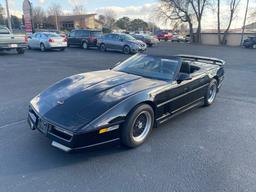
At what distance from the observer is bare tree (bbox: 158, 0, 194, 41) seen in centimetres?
3804

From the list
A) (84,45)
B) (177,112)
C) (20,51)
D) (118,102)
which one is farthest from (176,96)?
(84,45)

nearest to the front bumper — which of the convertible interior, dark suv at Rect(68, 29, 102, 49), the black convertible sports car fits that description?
the black convertible sports car

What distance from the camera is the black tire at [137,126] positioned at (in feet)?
10.3

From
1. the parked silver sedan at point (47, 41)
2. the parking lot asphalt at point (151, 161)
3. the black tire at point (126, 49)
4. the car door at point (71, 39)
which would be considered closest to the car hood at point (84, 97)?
the parking lot asphalt at point (151, 161)

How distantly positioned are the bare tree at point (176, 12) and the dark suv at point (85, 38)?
24.0 meters

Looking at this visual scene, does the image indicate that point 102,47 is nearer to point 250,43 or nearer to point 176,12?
point 250,43

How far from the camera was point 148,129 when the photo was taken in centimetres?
359

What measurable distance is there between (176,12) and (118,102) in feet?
133

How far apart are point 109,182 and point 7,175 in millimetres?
1258

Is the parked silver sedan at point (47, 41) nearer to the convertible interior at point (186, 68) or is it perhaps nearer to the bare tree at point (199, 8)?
the convertible interior at point (186, 68)

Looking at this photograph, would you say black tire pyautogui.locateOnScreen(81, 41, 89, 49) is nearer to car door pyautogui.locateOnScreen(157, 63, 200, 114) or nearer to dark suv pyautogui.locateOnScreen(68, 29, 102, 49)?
dark suv pyautogui.locateOnScreen(68, 29, 102, 49)

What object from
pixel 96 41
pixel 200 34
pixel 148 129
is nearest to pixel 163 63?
pixel 148 129

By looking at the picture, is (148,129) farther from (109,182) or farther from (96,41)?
(96,41)

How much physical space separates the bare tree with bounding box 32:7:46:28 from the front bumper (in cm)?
6269
